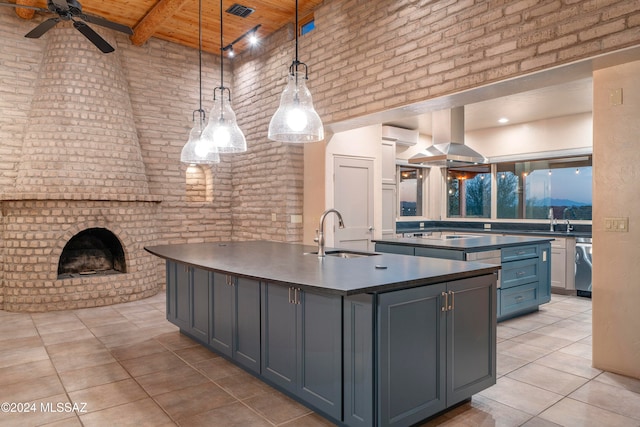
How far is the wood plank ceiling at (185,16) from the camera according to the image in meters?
5.18

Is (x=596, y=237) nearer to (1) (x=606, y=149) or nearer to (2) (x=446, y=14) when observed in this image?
(1) (x=606, y=149)

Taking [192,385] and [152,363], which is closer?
[192,385]

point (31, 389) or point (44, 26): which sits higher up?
point (44, 26)

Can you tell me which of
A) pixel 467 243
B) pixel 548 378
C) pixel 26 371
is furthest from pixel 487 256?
pixel 26 371

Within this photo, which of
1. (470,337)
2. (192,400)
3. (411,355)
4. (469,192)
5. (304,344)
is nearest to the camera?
(411,355)

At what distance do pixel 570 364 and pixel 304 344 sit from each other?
2417mm

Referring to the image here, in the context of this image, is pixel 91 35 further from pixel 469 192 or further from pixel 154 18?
pixel 469 192

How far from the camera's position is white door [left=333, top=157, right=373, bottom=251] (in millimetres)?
5768

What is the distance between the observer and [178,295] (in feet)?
13.4

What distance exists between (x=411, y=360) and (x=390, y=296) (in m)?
0.41

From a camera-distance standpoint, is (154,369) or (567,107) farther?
(567,107)

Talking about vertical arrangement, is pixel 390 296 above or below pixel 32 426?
above

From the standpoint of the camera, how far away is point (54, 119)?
5348 mm

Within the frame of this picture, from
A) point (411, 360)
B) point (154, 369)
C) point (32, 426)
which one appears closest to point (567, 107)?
point (411, 360)
